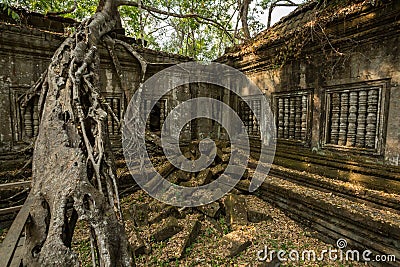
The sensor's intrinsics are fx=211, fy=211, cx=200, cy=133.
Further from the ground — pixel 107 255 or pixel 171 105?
pixel 171 105

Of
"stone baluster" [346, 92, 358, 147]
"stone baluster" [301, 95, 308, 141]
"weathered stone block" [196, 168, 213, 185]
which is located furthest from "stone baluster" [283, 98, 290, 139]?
"weathered stone block" [196, 168, 213, 185]

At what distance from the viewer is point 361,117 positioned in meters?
3.83

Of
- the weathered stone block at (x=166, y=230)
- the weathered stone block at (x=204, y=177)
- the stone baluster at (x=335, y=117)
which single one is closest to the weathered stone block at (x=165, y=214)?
the weathered stone block at (x=166, y=230)

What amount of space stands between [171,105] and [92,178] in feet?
16.6

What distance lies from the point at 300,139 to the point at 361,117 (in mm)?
1369

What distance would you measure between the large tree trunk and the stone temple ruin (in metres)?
1.29

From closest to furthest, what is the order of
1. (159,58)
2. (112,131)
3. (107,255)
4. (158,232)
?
1. (107,255)
2. (158,232)
3. (112,131)
4. (159,58)

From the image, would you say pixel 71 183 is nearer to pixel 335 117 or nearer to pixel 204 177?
pixel 204 177

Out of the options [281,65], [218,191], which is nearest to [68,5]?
[281,65]

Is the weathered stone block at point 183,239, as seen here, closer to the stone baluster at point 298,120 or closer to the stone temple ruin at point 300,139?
the stone temple ruin at point 300,139

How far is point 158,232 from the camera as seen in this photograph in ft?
11.3

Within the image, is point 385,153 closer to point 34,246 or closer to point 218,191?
point 218,191

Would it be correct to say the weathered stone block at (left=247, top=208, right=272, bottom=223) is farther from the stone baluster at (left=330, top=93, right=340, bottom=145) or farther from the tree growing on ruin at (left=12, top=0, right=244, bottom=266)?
the tree growing on ruin at (left=12, top=0, right=244, bottom=266)

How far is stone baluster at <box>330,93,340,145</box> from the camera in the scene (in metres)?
4.21
